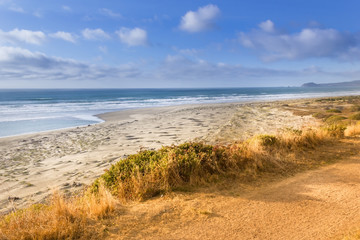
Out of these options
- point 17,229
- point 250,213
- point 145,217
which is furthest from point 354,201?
point 17,229

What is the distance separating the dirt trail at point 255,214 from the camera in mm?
4164

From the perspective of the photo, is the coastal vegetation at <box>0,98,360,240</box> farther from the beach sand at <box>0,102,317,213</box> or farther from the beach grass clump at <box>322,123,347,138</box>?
the beach grass clump at <box>322,123,347,138</box>

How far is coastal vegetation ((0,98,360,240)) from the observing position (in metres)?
4.14

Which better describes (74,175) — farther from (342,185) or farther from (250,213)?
(342,185)

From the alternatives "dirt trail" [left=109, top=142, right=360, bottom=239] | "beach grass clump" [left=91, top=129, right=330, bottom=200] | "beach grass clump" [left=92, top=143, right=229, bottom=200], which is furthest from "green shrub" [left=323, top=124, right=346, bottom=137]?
"beach grass clump" [left=92, top=143, right=229, bottom=200]

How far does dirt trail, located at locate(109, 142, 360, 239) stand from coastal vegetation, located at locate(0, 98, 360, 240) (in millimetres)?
448

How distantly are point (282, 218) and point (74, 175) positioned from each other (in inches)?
283

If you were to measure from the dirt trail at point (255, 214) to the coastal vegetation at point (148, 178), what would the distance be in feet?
1.47

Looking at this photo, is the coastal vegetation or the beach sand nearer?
the coastal vegetation

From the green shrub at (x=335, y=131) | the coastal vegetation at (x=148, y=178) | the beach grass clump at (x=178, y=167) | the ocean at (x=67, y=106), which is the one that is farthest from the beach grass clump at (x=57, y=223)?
the ocean at (x=67, y=106)

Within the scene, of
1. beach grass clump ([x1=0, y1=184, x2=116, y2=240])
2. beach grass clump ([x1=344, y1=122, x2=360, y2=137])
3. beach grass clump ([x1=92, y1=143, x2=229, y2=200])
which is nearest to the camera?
beach grass clump ([x1=0, y1=184, x2=116, y2=240])

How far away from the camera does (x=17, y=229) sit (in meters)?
3.97

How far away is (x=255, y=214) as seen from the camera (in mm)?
4766

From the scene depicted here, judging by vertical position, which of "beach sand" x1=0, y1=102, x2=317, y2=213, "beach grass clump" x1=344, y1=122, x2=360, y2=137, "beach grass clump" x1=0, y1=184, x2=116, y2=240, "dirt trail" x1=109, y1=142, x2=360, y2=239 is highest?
"beach grass clump" x1=344, y1=122, x2=360, y2=137
